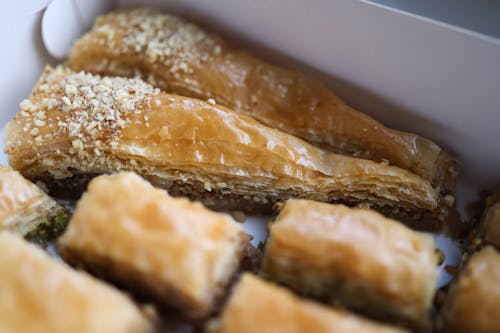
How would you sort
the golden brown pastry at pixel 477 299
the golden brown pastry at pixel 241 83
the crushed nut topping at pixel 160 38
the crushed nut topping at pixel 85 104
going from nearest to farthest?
1. the golden brown pastry at pixel 477 299
2. the crushed nut topping at pixel 85 104
3. the golden brown pastry at pixel 241 83
4. the crushed nut topping at pixel 160 38

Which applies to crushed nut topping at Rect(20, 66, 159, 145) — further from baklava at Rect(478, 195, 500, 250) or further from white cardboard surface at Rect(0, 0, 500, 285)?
baklava at Rect(478, 195, 500, 250)

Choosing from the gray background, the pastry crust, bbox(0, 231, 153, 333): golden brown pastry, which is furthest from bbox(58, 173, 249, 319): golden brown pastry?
the gray background

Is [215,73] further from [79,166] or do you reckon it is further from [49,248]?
[49,248]

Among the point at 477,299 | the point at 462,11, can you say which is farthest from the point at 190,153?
the point at 462,11

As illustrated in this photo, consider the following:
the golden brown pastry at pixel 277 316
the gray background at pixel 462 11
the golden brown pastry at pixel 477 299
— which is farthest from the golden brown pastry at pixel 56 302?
the gray background at pixel 462 11

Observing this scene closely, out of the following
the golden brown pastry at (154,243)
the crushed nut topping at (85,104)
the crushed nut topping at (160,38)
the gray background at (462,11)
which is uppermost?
the gray background at (462,11)

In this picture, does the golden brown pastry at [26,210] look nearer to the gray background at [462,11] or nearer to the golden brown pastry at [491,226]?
the gray background at [462,11]

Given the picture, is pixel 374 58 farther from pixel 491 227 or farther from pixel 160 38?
pixel 160 38
